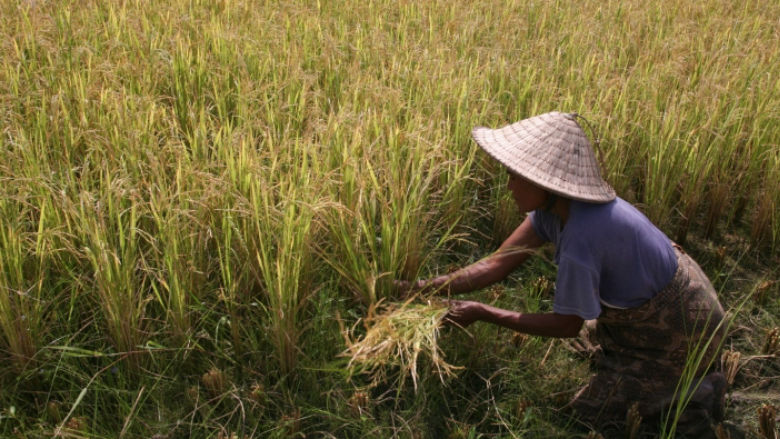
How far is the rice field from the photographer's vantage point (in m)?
1.86

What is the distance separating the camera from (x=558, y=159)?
180 centimetres

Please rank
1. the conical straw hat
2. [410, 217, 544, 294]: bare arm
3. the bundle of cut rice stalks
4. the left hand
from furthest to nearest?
[410, 217, 544, 294]: bare arm → the left hand → the conical straw hat → the bundle of cut rice stalks

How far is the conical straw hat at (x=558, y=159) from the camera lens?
177 centimetres

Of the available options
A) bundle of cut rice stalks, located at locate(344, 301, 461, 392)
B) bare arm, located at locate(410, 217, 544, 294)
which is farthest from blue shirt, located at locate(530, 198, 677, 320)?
bundle of cut rice stalks, located at locate(344, 301, 461, 392)

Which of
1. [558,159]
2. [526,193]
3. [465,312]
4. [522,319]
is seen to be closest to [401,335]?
[465,312]

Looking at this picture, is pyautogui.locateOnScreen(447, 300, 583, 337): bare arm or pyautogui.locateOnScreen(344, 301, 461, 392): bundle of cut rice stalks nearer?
pyautogui.locateOnScreen(344, 301, 461, 392): bundle of cut rice stalks

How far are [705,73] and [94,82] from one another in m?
3.16

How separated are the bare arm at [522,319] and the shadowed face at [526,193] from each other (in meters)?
0.31

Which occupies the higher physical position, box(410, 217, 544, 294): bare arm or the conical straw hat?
the conical straw hat

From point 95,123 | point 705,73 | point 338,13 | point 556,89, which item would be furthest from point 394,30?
point 95,123

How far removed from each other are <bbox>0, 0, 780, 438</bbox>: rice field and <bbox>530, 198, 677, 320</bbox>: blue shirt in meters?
0.40

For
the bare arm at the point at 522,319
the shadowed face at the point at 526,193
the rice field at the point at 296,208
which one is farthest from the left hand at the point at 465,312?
the shadowed face at the point at 526,193

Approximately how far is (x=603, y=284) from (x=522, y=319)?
0.26 m

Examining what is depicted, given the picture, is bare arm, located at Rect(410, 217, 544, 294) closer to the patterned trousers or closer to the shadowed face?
the shadowed face
